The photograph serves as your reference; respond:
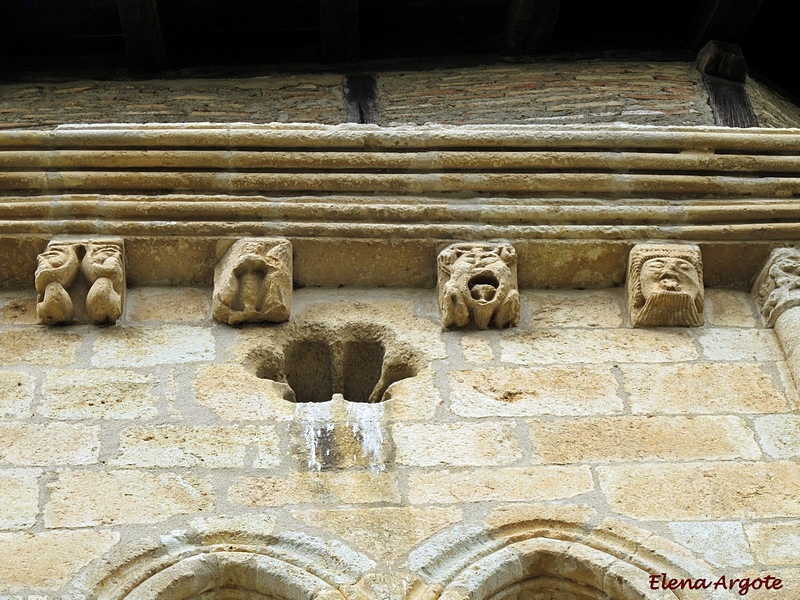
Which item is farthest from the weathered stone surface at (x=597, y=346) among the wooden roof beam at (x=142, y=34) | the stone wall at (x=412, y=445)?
the wooden roof beam at (x=142, y=34)

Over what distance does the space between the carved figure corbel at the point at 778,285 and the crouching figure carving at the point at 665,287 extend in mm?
232

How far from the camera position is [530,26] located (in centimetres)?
628

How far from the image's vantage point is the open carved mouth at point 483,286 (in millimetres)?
4586

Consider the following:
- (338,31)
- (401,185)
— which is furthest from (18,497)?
(338,31)

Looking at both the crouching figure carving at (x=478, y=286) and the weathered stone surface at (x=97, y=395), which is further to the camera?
the crouching figure carving at (x=478, y=286)

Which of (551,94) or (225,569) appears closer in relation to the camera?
(225,569)

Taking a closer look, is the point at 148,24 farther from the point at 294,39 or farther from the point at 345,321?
the point at 345,321

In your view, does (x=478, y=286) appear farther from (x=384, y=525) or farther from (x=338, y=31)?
(x=338, y=31)

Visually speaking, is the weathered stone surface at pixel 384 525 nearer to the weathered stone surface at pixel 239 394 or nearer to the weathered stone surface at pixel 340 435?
the weathered stone surface at pixel 340 435

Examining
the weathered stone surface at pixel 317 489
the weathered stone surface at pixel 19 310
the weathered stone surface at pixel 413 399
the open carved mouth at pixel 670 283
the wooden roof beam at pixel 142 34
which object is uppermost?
the wooden roof beam at pixel 142 34

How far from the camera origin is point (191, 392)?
4246 mm

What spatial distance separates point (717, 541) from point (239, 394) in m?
1.55

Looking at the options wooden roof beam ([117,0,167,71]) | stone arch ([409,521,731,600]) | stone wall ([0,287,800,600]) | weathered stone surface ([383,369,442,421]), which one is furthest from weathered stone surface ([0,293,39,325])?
wooden roof beam ([117,0,167,71])

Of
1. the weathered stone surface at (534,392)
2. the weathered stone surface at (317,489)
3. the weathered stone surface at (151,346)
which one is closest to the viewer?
the weathered stone surface at (317,489)
